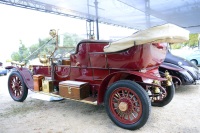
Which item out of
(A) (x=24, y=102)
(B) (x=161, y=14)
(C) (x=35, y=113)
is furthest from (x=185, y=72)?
(B) (x=161, y=14)

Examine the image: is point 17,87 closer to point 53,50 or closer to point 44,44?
point 44,44

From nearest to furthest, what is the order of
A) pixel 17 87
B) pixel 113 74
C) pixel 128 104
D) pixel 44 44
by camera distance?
1. pixel 128 104
2. pixel 113 74
3. pixel 44 44
4. pixel 17 87

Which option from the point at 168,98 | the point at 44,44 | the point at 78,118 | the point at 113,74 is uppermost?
the point at 44,44

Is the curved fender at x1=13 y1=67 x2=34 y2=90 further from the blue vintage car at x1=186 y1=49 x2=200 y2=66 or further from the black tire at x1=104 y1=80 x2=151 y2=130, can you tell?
the blue vintage car at x1=186 y1=49 x2=200 y2=66

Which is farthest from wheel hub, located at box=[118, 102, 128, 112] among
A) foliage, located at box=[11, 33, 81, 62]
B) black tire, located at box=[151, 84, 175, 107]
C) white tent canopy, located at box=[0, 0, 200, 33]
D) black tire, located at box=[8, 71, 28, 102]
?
white tent canopy, located at box=[0, 0, 200, 33]

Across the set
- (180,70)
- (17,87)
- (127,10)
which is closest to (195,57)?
(127,10)

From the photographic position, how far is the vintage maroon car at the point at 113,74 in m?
2.45

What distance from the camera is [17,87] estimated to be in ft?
13.6

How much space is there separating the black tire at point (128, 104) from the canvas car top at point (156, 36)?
546 mm

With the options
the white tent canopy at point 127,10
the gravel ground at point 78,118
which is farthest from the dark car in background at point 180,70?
the white tent canopy at point 127,10

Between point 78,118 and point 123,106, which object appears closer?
point 123,106

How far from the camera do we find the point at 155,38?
2.22 m

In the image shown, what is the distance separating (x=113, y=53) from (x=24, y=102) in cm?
247

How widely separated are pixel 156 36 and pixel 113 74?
2.89 feet
